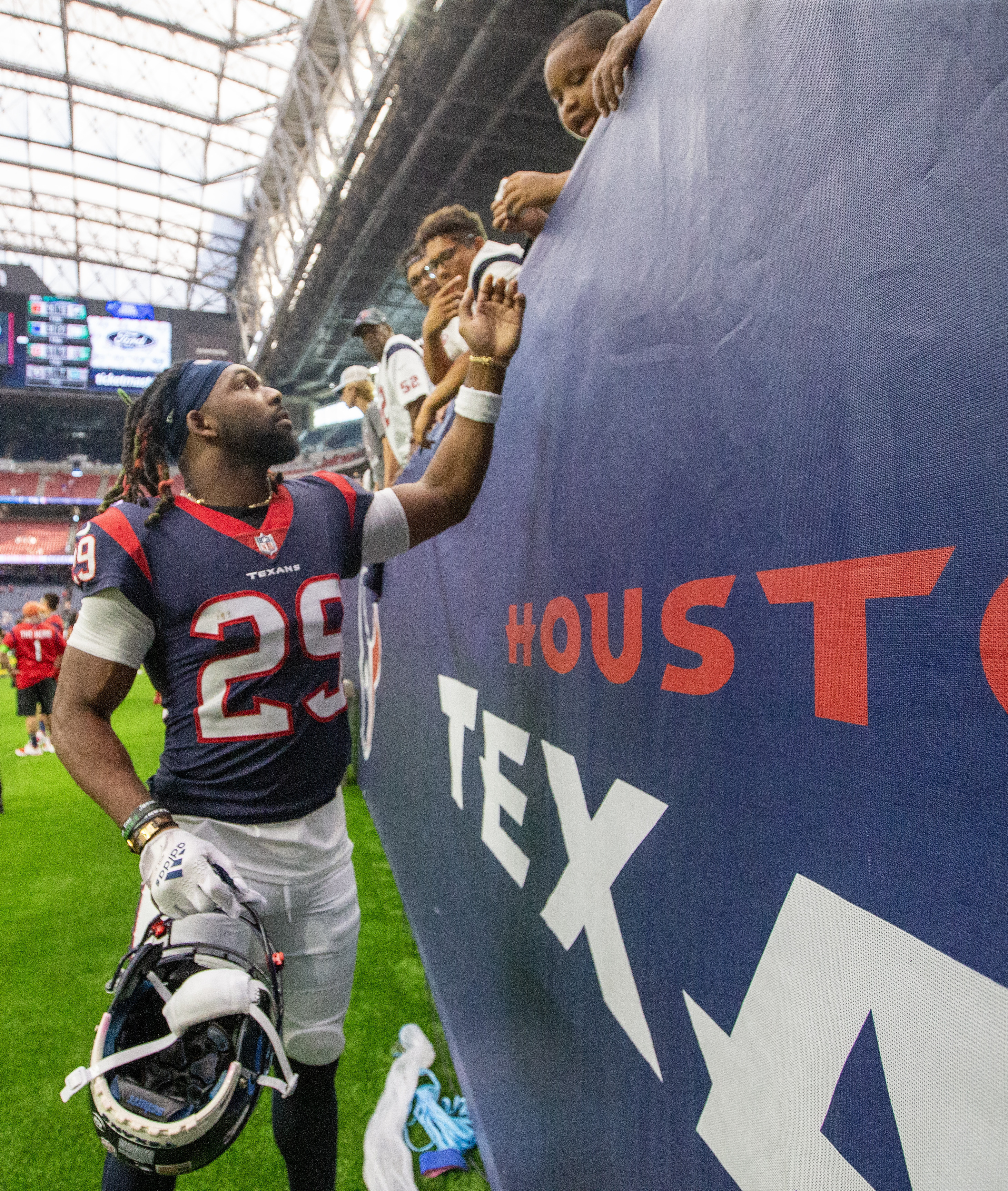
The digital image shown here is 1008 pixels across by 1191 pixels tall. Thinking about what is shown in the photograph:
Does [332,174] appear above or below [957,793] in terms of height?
above

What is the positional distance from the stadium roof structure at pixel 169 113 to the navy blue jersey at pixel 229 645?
8.52 metres

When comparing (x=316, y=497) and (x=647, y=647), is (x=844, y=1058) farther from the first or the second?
(x=316, y=497)

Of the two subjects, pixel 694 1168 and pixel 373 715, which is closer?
pixel 694 1168

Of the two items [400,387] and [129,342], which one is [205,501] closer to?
[400,387]

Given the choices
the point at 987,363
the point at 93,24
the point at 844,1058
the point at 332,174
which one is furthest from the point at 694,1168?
the point at 93,24

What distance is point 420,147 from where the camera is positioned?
918cm

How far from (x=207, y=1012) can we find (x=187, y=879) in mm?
177

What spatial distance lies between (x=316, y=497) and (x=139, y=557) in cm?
34

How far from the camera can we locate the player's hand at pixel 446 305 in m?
1.89

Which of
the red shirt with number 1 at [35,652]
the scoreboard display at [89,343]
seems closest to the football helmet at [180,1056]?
the red shirt with number 1 at [35,652]

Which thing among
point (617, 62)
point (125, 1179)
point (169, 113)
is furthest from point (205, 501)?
point (169, 113)

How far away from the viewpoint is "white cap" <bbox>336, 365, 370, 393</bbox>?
4375mm

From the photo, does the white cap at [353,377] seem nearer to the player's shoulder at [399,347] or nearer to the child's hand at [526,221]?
the player's shoulder at [399,347]

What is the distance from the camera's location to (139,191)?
619 inches
